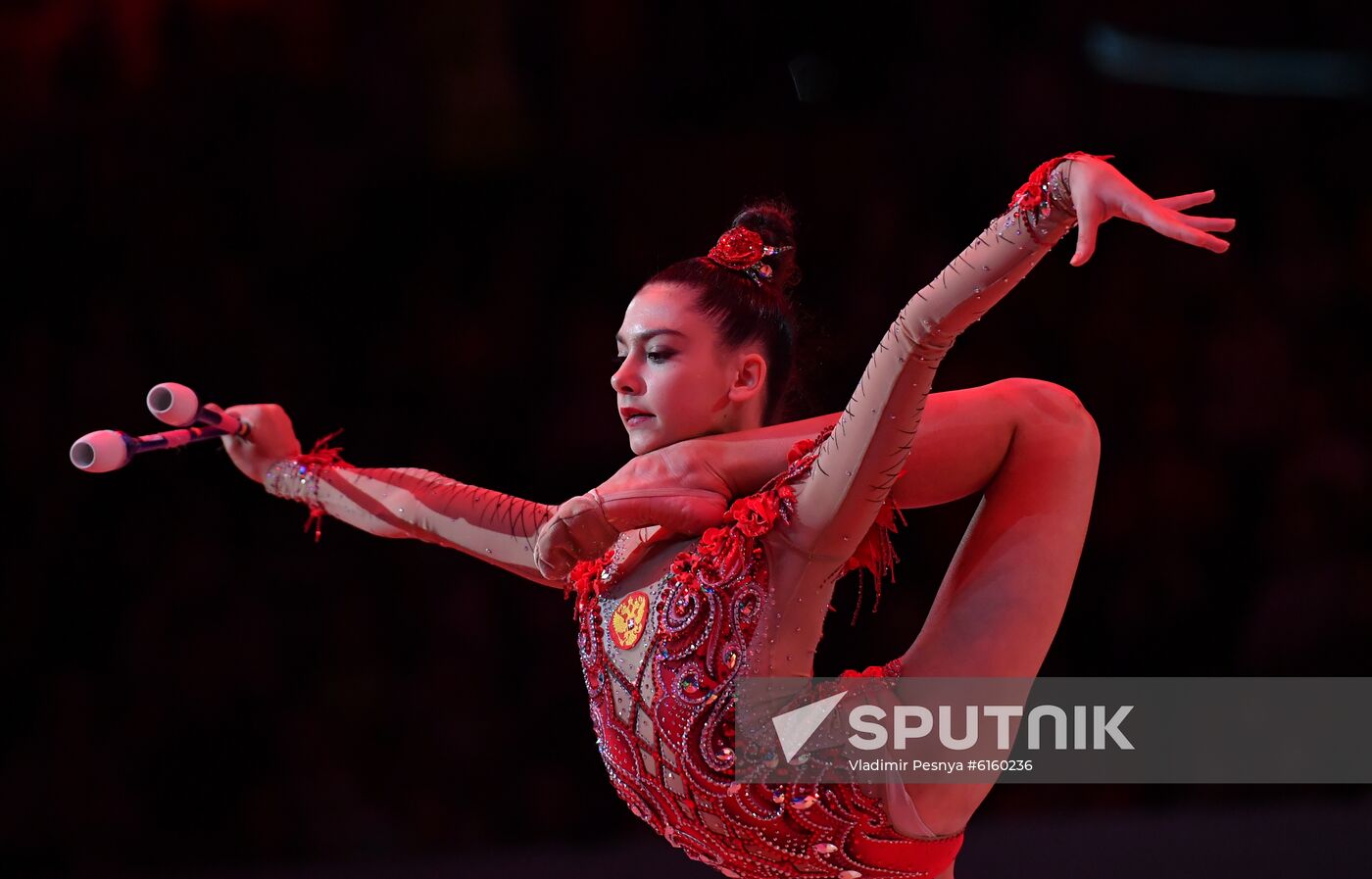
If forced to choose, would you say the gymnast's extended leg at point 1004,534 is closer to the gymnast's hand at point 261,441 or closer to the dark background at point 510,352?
the gymnast's hand at point 261,441

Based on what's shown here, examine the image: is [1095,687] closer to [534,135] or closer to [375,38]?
[534,135]

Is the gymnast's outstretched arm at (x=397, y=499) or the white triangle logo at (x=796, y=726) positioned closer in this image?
the white triangle logo at (x=796, y=726)

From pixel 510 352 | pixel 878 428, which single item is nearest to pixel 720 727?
pixel 878 428

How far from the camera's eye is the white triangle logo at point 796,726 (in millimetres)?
1452

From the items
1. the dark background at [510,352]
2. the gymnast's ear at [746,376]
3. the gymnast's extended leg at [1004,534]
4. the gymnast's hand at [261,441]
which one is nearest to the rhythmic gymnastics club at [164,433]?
the gymnast's hand at [261,441]

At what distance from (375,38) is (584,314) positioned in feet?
2.98

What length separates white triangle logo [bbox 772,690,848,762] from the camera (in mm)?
1452

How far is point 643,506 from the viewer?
1.49 metres

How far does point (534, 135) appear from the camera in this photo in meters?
3.32

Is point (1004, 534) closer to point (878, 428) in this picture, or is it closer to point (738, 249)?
point (878, 428)

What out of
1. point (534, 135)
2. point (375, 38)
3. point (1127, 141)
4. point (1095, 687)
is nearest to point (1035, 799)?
point (1095, 687)

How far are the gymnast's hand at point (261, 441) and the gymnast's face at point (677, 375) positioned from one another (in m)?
0.55

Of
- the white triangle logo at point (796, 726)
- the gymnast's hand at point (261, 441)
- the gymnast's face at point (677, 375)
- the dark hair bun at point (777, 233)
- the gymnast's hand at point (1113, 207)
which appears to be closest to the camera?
the gymnast's hand at point (1113, 207)

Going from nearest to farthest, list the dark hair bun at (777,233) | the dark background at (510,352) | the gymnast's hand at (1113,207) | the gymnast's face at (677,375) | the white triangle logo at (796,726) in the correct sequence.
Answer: the gymnast's hand at (1113,207) → the white triangle logo at (796,726) → the gymnast's face at (677,375) → the dark hair bun at (777,233) → the dark background at (510,352)
